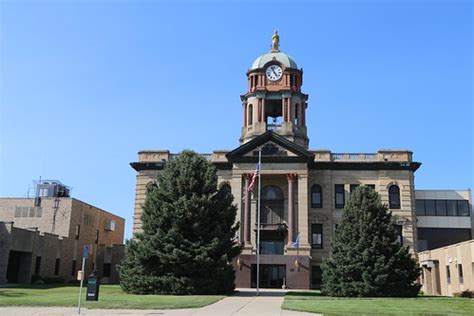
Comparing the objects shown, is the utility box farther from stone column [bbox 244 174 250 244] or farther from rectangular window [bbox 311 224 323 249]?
rectangular window [bbox 311 224 323 249]

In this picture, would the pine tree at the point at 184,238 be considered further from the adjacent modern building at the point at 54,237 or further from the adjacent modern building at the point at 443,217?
the adjacent modern building at the point at 443,217

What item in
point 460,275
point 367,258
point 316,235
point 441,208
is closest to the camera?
point 367,258

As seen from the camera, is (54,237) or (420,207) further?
(420,207)

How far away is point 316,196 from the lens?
53.0m

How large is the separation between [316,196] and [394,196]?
7.89 meters

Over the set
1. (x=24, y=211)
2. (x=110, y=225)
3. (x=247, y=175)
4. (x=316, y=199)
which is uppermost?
(x=247, y=175)

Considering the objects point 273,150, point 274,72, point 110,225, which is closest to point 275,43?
point 274,72

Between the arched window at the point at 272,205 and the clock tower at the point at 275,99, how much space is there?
674 centimetres

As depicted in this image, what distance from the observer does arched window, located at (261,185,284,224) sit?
2021 inches

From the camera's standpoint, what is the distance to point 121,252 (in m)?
58.2

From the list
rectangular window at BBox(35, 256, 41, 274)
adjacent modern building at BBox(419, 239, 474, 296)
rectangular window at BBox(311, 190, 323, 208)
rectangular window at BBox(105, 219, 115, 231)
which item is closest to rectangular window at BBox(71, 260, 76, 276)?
rectangular window at BBox(35, 256, 41, 274)

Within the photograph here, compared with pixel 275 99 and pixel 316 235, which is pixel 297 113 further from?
pixel 316 235

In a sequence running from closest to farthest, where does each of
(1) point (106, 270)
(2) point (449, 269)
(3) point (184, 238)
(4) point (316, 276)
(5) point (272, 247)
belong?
1. (3) point (184, 238)
2. (2) point (449, 269)
3. (4) point (316, 276)
4. (5) point (272, 247)
5. (1) point (106, 270)

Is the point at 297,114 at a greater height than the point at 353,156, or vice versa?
the point at 297,114
